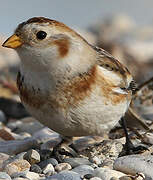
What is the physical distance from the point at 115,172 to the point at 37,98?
1.00 metres

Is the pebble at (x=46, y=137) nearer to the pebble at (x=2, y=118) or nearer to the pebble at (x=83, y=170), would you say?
the pebble at (x=83, y=170)

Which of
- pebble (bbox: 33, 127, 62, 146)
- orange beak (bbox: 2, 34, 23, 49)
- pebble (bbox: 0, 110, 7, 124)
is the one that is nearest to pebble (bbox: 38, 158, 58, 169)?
pebble (bbox: 33, 127, 62, 146)

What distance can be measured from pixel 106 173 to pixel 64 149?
47.2 inches

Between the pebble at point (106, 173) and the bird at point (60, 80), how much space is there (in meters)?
0.63

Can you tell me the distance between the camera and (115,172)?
4.11m

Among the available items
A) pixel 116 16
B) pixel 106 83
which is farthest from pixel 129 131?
pixel 116 16

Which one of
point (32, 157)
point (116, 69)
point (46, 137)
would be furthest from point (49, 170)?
point (46, 137)

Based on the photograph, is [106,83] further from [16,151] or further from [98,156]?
[16,151]

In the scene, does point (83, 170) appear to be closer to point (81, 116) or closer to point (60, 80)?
point (81, 116)

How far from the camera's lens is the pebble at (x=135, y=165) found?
4114 millimetres

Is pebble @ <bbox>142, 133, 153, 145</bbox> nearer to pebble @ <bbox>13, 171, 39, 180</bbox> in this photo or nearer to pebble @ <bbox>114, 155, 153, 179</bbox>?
pebble @ <bbox>114, 155, 153, 179</bbox>

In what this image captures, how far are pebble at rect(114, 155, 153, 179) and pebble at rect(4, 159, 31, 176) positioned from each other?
30.3 inches

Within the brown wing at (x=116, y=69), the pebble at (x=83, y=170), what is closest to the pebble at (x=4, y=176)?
the pebble at (x=83, y=170)

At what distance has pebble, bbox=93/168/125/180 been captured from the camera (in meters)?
4.02
